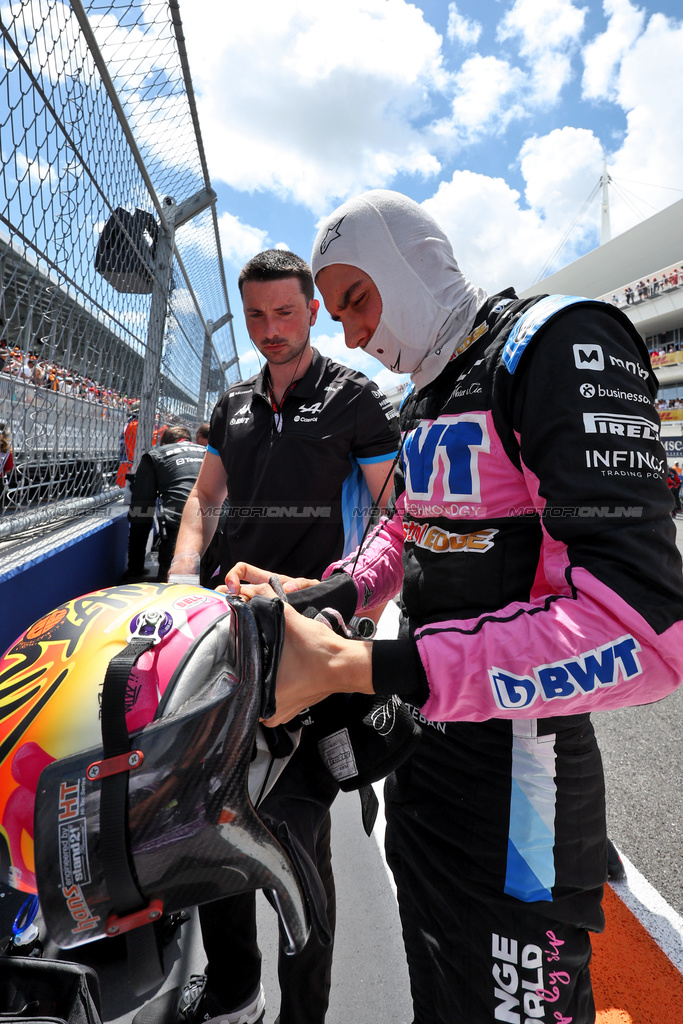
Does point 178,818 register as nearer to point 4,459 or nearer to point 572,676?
point 572,676

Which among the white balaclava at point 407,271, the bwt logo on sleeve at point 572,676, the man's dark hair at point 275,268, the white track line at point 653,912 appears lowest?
the white track line at point 653,912

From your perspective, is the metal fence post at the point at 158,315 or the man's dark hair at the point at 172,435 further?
the man's dark hair at the point at 172,435

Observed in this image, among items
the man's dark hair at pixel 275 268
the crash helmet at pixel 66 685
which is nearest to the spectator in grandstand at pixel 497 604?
the crash helmet at pixel 66 685

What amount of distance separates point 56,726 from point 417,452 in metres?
0.75

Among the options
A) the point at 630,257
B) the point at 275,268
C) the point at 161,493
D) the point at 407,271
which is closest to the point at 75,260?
the point at 275,268

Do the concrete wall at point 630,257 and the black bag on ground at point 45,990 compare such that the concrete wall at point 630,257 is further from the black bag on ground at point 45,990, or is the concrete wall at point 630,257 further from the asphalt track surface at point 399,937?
the black bag on ground at point 45,990

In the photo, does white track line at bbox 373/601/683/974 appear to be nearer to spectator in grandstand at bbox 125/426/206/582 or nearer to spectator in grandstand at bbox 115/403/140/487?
spectator in grandstand at bbox 115/403/140/487

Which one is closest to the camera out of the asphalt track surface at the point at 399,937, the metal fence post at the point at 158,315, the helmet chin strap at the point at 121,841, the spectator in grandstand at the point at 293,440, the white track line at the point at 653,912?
the helmet chin strap at the point at 121,841

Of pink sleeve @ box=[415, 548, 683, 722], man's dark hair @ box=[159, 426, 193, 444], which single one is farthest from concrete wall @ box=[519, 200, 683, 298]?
pink sleeve @ box=[415, 548, 683, 722]

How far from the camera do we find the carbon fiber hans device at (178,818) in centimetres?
62

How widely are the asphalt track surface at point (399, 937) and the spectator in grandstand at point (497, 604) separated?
61 cm

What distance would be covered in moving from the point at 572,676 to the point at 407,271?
82 cm

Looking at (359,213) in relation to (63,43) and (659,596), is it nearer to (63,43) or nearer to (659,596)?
(659,596)

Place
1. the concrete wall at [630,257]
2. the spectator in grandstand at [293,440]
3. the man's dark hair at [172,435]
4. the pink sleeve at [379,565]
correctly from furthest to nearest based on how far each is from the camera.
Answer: the concrete wall at [630,257] < the man's dark hair at [172,435] < the spectator in grandstand at [293,440] < the pink sleeve at [379,565]
